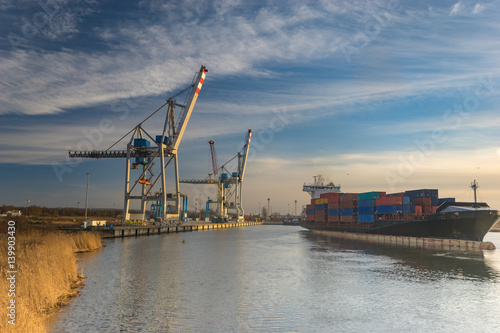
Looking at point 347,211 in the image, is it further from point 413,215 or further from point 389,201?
point 413,215

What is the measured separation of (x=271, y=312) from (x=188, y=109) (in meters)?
65.3

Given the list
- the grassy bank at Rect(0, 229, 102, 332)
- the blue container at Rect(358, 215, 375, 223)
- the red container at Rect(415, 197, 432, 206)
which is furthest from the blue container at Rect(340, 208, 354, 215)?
the grassy bank at Rect(0, 229, 102, 332)

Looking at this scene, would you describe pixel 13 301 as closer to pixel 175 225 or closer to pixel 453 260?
pixel 453 260

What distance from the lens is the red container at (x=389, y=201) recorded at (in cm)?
5487

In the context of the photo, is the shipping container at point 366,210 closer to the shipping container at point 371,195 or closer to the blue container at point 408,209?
the shipping container at point 371,195

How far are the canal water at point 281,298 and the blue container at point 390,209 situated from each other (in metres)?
26.2

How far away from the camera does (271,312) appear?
1447 cm

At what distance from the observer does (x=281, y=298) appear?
55.3 ft

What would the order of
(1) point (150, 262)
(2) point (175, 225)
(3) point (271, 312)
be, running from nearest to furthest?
(3) point (271, 312) → (1) point (150, 262) → (2) point (175, 225)

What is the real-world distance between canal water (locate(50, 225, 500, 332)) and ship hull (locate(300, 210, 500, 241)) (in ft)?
55.2

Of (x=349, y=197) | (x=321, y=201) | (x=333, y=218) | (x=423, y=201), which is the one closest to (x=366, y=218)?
(x=349, y=197)

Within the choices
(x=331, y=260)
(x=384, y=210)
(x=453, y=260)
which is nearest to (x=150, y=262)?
(x=331, y=260)

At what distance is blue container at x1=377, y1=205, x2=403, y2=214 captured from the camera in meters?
54.4

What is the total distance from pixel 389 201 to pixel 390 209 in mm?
1311
